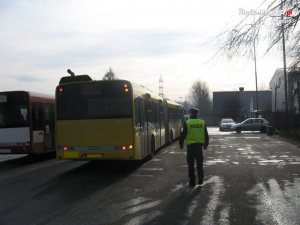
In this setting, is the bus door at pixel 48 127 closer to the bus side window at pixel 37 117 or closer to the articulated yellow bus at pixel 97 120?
the bus side window at pixel 37 117

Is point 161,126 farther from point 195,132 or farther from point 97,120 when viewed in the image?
point 195,132

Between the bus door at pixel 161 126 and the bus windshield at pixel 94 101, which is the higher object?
the bus windshield at pixel 94 101

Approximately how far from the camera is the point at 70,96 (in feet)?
46.6

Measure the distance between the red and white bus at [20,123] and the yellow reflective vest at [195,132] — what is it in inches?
330

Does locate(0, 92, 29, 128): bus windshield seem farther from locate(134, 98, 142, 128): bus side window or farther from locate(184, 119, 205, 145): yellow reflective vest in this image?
locate(184, 119, 205, 145): yellow reflective vest

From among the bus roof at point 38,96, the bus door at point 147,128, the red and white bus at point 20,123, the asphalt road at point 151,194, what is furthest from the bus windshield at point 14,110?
the bus door at point 147,128

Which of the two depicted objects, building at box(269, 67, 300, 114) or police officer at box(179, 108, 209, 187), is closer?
police officer at box(179, 108, 209, 187)

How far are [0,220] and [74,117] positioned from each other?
6.43 meters

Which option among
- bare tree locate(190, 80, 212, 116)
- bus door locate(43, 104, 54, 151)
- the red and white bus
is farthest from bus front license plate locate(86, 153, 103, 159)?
bare tree locate(190, 80, 212, 116)

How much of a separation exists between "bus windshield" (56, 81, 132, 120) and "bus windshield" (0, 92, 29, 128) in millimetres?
3982

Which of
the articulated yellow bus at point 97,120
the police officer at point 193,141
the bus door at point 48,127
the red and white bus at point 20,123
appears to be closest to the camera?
the police officer at point 193,141

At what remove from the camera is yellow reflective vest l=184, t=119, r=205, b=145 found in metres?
10.9

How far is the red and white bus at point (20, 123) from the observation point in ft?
57.2

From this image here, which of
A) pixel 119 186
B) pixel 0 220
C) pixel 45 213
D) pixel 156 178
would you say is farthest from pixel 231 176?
pixel 0 220
